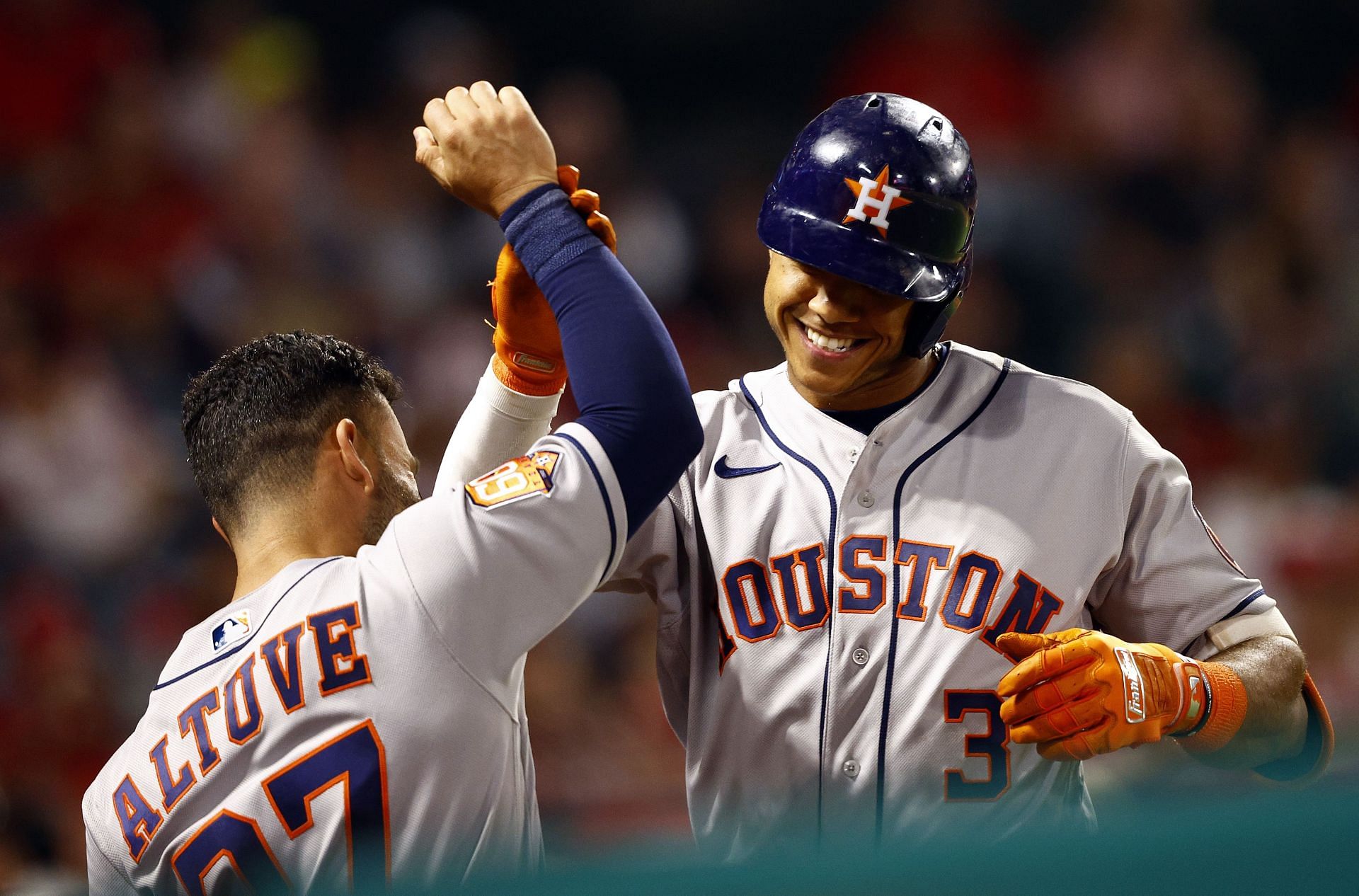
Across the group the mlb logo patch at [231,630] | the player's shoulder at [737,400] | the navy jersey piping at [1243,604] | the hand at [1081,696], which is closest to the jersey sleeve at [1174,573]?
the navy jersey piping at [1243,604]

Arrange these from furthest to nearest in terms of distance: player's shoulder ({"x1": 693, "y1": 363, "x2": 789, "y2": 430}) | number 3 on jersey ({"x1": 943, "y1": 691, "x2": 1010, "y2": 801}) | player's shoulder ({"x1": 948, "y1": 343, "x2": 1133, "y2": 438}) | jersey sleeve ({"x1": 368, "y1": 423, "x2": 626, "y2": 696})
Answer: player's shoulder ({"x1": 693, "y1": 363, "x2": 789, "y2": 430})
player's shoulder ({"x1": 948, "y1": 343, "x2": 1133, "y2": 438})
number 3 on jersey ({"x1": 943, "y1": 691, "x2": 1010, "y2": 801})
jersey sleeve ({"x1": 368, "y1": 423, "x2": 626, "y2": 696})

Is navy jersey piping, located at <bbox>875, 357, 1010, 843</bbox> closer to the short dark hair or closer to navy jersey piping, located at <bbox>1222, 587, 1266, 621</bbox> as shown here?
navy jersey piping, located at <bbox>1222, 587, 1266, 621</bbox>

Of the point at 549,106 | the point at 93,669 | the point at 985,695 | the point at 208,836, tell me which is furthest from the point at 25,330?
the point at 985,695

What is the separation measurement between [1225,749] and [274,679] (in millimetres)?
1345

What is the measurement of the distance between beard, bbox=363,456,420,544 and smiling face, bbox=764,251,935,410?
61 centimetres

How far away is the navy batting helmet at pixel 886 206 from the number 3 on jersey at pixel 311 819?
3.06 feet

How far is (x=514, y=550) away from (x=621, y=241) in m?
4.32

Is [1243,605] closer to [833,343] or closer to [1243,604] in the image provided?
[1243,604]

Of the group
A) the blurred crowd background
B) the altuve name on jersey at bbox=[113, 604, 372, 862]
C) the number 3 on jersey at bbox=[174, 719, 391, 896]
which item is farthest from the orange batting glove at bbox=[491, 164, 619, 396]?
the blurred crowd background

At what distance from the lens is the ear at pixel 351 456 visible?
2.03m

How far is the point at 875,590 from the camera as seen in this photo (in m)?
2.07

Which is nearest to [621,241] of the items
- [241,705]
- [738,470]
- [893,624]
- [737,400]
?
[737,400]

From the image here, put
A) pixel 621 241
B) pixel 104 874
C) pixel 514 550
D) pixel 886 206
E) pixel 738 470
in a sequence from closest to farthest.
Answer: pixel 514 550 → pixel 104 874 → pixel 886 206 → pixel 738 470 → pixel 621 241

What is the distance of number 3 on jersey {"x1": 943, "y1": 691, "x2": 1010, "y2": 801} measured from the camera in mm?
2018
